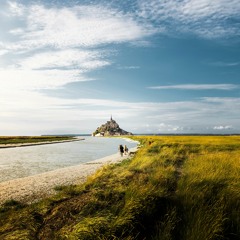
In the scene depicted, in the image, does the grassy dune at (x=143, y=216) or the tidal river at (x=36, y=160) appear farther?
the tidal river at (x=36, y=160)

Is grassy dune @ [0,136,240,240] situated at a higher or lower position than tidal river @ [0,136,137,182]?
higher

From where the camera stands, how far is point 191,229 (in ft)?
20.3

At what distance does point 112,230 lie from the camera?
19.2 ft

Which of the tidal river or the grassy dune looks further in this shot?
the tidal river

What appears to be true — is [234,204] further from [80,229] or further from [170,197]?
[80,229]

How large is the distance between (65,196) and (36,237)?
170 inches

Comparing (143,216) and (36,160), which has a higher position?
(143,216)

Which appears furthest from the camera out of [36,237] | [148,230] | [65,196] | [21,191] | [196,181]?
[21,191]

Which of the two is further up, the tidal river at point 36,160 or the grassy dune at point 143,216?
the grassy dune at point 143,216

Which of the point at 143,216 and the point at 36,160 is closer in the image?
the point at 143,216

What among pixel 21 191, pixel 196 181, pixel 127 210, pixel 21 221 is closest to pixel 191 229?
pixel 127 210

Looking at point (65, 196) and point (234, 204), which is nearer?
point (234, 204)

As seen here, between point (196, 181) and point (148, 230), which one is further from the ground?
point (196, 181)

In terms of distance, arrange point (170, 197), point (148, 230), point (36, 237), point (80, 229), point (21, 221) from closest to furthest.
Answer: point (80, 229)
point (36, 237)
point (148, 230)
point (21, 221)
point (170, 197)
